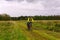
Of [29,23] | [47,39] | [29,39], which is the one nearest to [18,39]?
[29,39]

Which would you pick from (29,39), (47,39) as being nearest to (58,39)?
(47,39)

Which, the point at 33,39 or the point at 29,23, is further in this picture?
the point at 29,23

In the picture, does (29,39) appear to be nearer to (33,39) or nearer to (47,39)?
(33,39)

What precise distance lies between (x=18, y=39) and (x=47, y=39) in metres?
2.62

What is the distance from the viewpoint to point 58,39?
1892 cm

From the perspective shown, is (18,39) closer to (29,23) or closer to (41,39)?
(41,39)

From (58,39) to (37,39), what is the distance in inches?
78.5

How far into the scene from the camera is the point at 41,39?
18.4 m

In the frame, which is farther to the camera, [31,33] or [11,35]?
[31,33]

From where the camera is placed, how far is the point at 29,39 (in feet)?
60.6

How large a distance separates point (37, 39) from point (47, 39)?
2.90 feet

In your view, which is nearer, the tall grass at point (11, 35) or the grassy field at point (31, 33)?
the tall grass at point (11, 35)

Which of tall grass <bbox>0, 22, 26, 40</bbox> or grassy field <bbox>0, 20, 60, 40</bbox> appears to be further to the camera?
grassy field <bbox>0, 20, 60, 40</bbox>

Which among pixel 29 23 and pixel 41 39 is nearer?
pixel 41 39
